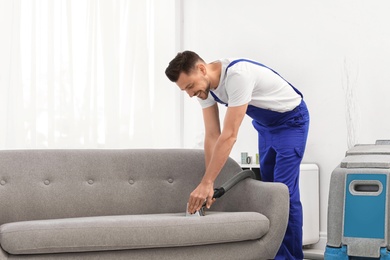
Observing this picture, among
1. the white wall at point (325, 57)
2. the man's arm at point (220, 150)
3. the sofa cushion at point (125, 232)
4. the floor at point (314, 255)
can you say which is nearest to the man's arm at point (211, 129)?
the man's arm at point (220, 150)

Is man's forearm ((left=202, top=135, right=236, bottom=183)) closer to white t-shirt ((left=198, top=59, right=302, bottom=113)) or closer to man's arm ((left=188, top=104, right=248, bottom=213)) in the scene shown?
man's arm ((left=188, top=104, right=248, bottom=213))

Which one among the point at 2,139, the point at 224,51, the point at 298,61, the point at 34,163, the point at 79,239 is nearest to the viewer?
the point at 79,239

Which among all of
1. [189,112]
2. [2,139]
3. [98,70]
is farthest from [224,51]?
[2,139]

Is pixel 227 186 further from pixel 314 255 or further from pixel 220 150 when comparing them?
pixel 314 255

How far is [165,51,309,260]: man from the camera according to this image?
320cm

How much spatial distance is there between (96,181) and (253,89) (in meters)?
0.98

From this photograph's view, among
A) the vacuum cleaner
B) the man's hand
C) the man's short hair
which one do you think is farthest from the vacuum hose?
the man's short hair

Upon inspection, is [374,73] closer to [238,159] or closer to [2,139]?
[238,159]

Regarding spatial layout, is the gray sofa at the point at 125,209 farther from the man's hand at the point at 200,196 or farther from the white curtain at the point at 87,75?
the white curtain at the point at 87,75

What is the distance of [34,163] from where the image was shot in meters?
3.37

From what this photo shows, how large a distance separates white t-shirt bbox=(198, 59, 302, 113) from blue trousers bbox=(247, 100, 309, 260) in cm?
6

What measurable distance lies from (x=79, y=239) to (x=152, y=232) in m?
0.33

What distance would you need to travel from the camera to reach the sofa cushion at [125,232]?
2.82m

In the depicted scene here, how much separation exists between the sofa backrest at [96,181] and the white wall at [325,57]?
1258mm
